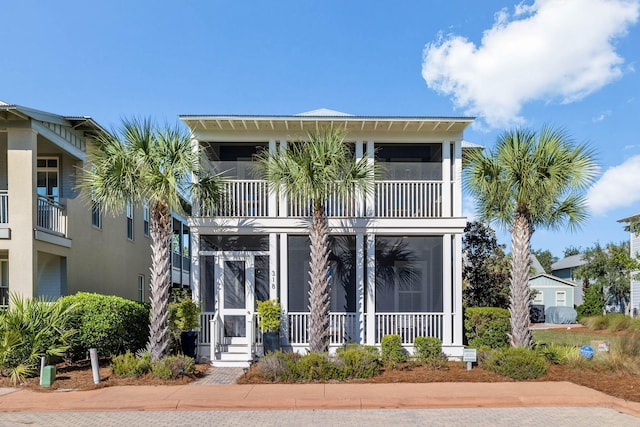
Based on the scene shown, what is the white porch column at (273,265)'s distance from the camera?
1251cm

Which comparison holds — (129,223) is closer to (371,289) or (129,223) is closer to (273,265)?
(273,265)

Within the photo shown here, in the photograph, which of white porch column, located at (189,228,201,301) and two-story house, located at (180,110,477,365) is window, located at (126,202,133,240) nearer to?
two-story house, located at (180,110,477,365)

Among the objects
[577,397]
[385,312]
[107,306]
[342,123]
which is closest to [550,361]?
[577,397]

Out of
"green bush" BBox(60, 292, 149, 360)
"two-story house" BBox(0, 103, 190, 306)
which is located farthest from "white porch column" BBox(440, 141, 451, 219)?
"two-story house" BBox(0, 103, 190, 306)

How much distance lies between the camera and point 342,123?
12.5 m

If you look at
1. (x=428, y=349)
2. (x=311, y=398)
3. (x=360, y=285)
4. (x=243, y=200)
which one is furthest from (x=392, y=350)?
(x=243, y=200)

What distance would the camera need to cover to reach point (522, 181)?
36.7 feet

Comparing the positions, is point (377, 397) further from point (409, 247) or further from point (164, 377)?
point (409, 247)

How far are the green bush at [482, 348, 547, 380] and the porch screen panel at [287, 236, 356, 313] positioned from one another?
4.21 meters

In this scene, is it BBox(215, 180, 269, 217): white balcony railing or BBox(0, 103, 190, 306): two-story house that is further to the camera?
BBox(215, 180, 269, 217): white balcony railing

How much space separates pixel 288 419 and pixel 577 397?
5059mm

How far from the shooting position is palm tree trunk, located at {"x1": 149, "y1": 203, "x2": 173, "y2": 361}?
417 inches

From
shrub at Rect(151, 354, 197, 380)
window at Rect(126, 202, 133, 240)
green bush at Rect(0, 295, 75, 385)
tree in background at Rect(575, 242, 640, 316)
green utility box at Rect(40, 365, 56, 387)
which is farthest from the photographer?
tree in background at Rect(575, 242, 640, 316)

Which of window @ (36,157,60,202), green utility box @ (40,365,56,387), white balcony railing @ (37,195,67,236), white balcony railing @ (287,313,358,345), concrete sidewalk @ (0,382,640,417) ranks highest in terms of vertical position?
window @ (36,157,60,202)
